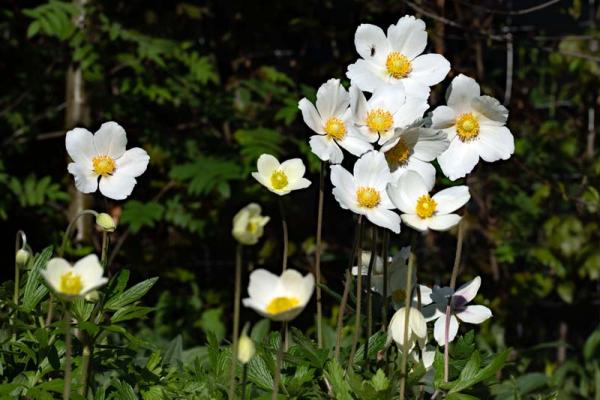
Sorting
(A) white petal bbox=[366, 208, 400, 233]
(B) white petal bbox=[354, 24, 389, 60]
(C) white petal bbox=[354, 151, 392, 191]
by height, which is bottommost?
(A) white petal bbox=[366, 208, 400, 233]

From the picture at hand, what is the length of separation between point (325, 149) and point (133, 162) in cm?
30

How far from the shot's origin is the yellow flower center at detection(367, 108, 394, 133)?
1373mm

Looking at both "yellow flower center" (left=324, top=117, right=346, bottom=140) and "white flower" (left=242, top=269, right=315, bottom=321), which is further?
"yellow flower center" (left=324, top=117, right=346, bottom=140)

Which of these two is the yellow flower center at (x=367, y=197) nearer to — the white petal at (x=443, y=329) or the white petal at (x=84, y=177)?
the white petal at (x=443, y=329)

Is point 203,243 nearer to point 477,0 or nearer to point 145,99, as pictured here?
point 145,99

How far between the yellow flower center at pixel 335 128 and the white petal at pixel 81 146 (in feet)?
1.18

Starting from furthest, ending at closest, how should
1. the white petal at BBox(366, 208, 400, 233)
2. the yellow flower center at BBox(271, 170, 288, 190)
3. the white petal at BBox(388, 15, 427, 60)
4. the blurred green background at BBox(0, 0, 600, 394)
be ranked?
the blurred green background at BBox(0, 0, 600, 394) < the white petal at BBox(388, 15, 427, 60) < the yellow flower center at BBox(271, 170, 288, 190) < the white petal at BBox(366, 208, 400, 233)

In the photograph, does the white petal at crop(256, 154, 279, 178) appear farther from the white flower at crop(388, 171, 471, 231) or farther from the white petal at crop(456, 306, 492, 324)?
the white petal at crop(456, 306, 492, 324)

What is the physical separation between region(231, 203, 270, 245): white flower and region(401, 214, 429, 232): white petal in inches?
8.6

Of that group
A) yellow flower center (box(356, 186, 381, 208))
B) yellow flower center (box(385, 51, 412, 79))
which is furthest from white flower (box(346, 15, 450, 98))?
yellow flower center (box(356, 186, 381, 208))

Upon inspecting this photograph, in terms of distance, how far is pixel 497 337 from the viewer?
3.33m

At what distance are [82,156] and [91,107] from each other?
1900 mm

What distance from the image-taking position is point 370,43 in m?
1.52

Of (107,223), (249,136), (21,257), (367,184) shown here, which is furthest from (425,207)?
(249,136)
